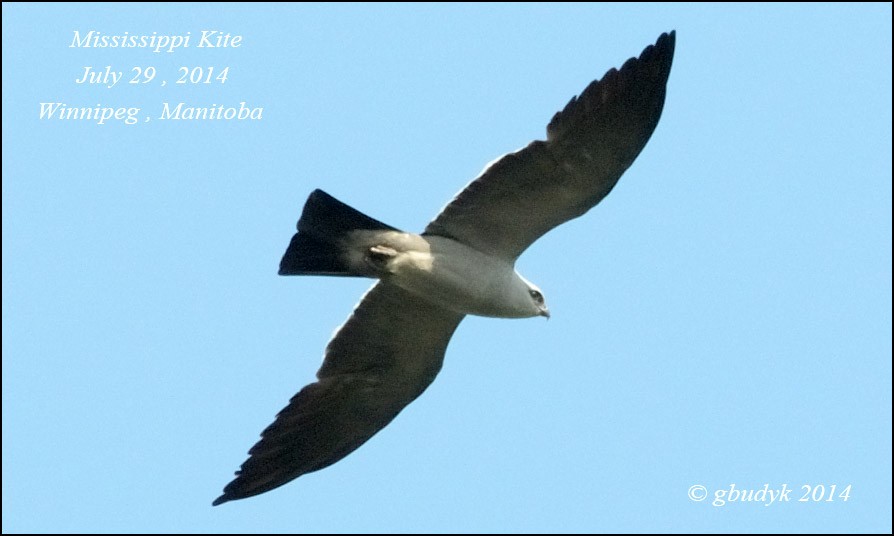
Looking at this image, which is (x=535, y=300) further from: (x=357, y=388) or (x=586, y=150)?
(x=357, y=388)

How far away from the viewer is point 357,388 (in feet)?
38.3

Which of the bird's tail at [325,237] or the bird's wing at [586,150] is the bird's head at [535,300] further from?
the bird's tail at [325,237]

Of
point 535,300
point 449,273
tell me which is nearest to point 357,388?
point 449,273

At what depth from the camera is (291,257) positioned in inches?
417

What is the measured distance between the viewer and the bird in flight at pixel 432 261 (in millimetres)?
10195

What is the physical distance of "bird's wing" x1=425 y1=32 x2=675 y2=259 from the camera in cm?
1018

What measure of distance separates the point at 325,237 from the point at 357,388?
1629 millimetres

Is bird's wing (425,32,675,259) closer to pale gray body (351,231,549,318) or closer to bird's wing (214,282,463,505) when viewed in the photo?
pale gray body (351,231,549,318)

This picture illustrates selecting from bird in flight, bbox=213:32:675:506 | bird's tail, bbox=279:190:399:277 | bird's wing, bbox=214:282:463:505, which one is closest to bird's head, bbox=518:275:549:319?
bird in flight, bbox=213:32:675:506

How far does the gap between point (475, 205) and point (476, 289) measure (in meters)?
0.65

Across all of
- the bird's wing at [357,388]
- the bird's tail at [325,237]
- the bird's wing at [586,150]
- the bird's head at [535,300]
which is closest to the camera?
the bird's wing at [586,150]

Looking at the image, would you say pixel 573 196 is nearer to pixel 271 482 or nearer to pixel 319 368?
pixel 319 368

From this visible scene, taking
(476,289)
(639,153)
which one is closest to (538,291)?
(476,289)

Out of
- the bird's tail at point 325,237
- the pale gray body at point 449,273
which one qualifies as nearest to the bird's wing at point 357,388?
the pale gray body at point 449,273
